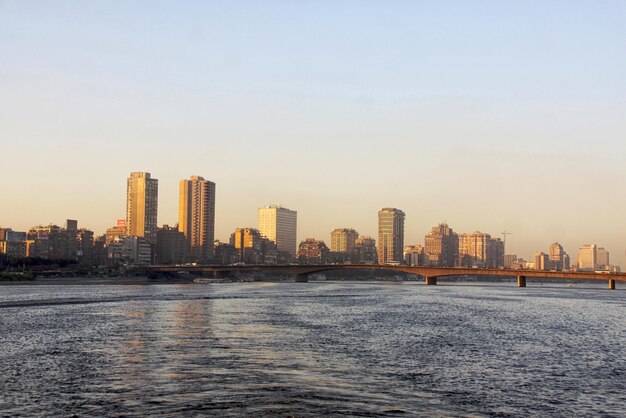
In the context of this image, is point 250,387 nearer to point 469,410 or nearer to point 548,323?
point 469,410

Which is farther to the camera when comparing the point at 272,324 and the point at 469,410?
the point at 272,324

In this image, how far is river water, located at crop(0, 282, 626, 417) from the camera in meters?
38.9

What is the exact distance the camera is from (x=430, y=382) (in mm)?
46250

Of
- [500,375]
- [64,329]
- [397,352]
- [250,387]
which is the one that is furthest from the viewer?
[64,329]

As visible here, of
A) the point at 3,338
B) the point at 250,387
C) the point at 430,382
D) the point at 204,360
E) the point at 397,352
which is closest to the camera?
the point at 250,387

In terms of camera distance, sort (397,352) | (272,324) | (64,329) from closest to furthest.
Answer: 1. (397,352)
2. (64,329)
3. (272,324)

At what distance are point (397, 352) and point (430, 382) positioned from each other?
46.3 ft

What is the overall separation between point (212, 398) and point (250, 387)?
12.5 feet

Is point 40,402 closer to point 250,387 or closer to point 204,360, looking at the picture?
point 250,387

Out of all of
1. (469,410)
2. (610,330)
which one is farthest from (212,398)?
(610,330)

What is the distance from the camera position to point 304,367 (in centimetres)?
5084

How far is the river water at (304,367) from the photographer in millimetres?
38875

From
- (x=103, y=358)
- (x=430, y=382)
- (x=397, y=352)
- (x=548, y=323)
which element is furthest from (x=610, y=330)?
(x=103, y=358)

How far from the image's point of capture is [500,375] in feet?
165
